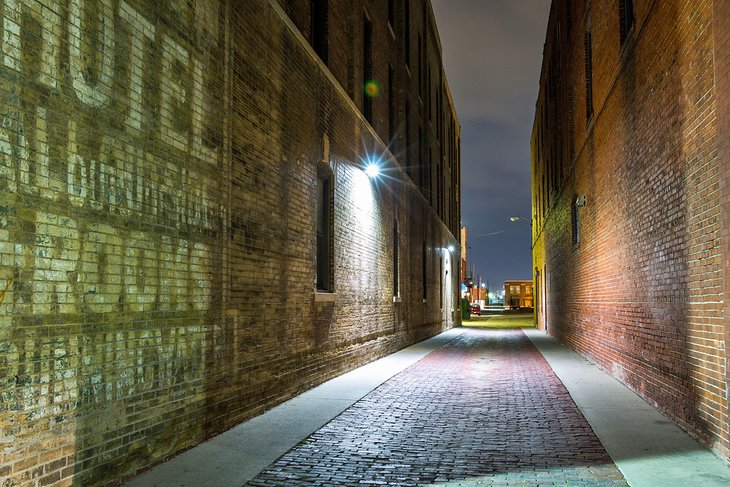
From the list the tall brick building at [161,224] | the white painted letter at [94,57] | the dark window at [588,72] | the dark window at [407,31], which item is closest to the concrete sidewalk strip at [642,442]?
the tall brick building at [161,224]

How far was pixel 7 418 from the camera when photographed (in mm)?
4020

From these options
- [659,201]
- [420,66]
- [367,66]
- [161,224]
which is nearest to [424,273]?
[420,66]

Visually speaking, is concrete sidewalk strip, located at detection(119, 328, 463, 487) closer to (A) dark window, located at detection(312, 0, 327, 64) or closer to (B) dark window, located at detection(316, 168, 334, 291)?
(B) dark window, located at detection(316, 168, 334, 291)

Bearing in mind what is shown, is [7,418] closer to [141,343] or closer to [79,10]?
[141,343]

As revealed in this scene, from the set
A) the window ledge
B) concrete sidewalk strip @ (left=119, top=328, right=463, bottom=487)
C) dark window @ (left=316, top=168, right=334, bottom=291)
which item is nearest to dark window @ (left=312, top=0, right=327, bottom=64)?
dark window @ (left=316, top=168, right=334, bottom=291)

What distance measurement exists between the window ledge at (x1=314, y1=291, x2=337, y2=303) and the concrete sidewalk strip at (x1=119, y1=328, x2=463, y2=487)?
1.43 m

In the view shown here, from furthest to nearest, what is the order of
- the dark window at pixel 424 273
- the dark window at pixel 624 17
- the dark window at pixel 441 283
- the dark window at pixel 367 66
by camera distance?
the dark window at pixel 441 283 < the dark window at pixel 424 273 < the dark window at pixel 367 66 < the dark window at pixel 624 17

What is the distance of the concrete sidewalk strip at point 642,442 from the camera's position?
526 centimetres

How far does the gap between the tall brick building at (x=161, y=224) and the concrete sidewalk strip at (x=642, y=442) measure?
4.14 meters

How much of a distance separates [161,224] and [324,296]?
519cm

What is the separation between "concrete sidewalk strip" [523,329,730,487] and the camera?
526 centimetres

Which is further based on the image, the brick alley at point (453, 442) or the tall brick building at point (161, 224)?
the brick alley at point (453, 442)

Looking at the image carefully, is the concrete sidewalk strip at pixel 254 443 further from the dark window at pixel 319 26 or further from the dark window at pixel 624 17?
the dark window at pixel 624 17

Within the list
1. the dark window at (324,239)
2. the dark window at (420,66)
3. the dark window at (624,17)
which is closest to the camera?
the dark window at (624,17)
